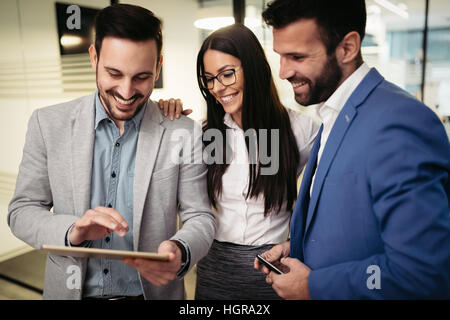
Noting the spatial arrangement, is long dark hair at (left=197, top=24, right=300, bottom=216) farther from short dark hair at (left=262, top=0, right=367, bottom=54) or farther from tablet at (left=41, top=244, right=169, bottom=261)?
tablet at (left=41, top=244, right=169, bottom=261)

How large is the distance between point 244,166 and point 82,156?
715 mm

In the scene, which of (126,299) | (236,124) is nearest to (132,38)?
(236,124)

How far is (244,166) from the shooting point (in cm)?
160

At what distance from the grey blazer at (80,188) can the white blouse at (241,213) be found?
19 cm

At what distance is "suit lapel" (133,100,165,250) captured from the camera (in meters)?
1.30

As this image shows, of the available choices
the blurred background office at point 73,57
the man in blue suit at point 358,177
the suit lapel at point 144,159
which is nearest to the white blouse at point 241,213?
the man in blue suit at point 358,177

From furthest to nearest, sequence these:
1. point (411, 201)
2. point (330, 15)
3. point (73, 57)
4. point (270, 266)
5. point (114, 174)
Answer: point (73, 57), point (114, 174), point (270, 266), point (330, 15), point (411, 201)

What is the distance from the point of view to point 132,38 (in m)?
1.25

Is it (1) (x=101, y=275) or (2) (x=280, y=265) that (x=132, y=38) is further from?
(2) (x=280, y=265)

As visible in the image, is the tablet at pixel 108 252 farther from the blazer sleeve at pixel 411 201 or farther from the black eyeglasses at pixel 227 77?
the black eyeglasses at pixel 227 77

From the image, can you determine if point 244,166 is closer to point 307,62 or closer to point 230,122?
point 230,122

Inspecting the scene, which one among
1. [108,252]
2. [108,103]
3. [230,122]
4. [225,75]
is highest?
[225,75]

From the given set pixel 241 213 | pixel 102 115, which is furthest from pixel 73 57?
pixel 241 213

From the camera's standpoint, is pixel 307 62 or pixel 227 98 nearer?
pixel 307 62
